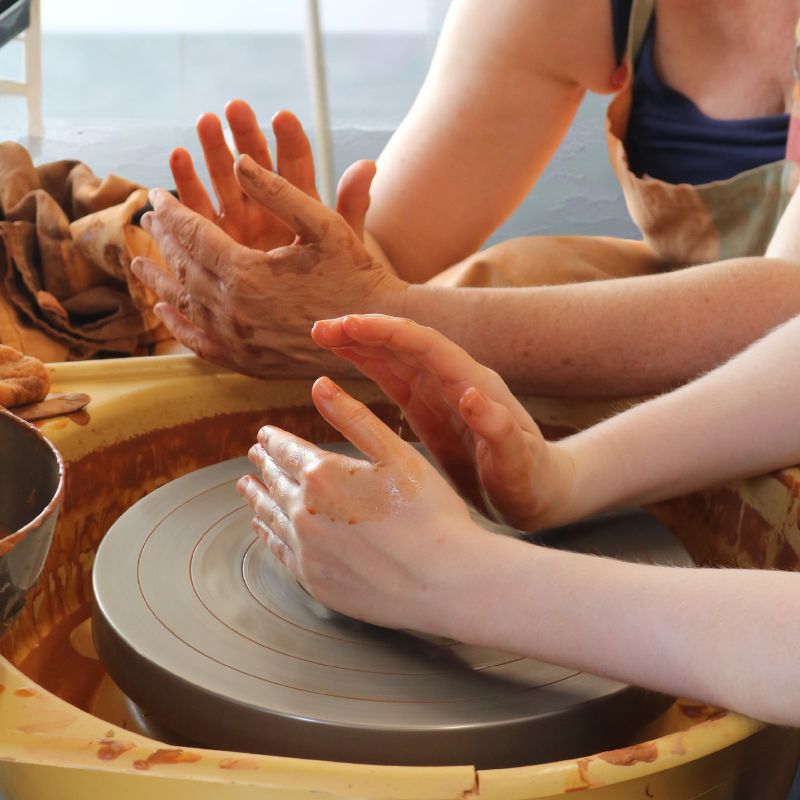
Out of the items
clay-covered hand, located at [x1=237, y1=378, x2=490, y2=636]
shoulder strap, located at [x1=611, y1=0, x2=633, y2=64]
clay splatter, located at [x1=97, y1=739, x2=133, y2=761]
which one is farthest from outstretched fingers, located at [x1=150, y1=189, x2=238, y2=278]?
shoulder strap, located at [x1=611, y1=0, x2=633, y2=64]

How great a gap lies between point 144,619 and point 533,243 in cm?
94

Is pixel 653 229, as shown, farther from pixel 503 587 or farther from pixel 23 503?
pixel 23 503

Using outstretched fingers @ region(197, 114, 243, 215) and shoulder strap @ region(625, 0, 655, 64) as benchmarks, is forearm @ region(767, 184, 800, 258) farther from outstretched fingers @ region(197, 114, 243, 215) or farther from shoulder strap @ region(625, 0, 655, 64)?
outstretched fingers @ region(197, 114, 243, 215)

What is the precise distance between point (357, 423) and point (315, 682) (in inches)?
8.0

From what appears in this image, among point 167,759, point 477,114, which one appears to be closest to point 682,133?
point 477,114

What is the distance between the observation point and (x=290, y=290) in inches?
43.4

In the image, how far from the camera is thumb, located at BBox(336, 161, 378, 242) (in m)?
1.15

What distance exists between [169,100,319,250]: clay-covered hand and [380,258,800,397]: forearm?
0.73 feet

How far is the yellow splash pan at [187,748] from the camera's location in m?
0.53

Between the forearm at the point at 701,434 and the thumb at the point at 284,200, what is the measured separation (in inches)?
14.6

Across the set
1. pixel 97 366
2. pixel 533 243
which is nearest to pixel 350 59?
pixel 533 243

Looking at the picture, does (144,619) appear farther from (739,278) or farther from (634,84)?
(634,84)

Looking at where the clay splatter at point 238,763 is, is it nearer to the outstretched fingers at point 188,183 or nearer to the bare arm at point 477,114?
the outstretched fingers at point 188,183

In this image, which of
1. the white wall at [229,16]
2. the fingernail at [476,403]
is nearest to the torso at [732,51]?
the fingernail at [476,403]
